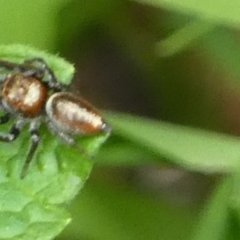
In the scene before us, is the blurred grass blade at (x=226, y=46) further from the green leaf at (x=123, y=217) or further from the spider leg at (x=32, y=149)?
the spider leg at (x=32, y=149)

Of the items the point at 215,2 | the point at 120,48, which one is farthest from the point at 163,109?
the point at 215,2

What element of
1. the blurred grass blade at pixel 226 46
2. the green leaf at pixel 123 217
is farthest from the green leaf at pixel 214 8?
the green leaf at pixel 123 217

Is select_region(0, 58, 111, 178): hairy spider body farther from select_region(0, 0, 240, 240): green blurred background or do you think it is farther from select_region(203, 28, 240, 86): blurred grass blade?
select_region(203, 28, 240, 86): blurred grass blade

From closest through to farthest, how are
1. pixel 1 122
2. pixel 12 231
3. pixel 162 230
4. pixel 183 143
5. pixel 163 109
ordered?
pixel 12 231 < pixel 1 122 < pixel 183 143 < pixel 162 230 < pixel 163 109

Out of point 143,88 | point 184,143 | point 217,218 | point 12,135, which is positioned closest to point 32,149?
point 12,135

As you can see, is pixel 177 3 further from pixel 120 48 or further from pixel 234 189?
pixel 120 48

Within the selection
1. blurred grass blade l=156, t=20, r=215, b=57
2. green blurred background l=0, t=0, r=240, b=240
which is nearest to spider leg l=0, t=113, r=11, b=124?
green blurred background l=0, t=0, r=240, b=240
